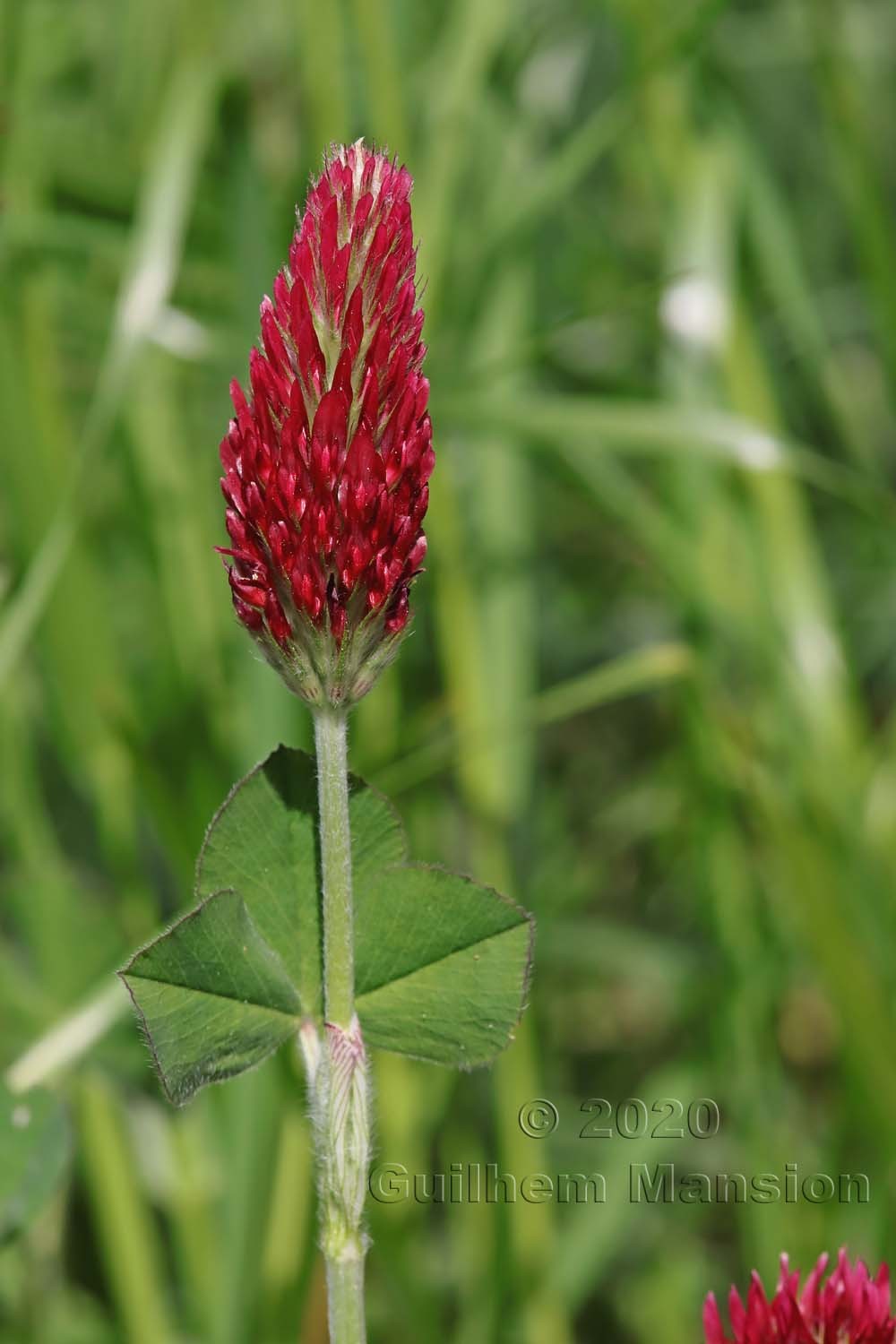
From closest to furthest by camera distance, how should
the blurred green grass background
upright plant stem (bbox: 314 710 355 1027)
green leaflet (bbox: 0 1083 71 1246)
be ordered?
upright plant stem (bbox: 314 710 355 1027) → green leaflet (bbox: 0 1083 71 1246) → the blurred green grass background

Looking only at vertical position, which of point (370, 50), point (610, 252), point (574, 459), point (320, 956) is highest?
point (610, 252)

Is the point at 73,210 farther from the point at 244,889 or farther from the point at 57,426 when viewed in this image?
the point at 244,889

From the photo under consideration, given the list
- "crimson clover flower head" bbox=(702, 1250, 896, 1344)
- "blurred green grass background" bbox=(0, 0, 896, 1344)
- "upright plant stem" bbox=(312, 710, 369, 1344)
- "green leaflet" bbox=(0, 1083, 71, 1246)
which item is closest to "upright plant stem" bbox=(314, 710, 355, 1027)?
"upright plant stem" bbox=(312, 710, 369, 1344)

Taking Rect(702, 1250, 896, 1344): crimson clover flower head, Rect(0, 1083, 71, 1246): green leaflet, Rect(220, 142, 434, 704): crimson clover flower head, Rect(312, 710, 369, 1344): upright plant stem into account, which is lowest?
Rect(702, 1250, 896, 1344): crimson clover flower head

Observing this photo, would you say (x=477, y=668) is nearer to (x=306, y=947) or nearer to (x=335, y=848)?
(x=306, y=947)

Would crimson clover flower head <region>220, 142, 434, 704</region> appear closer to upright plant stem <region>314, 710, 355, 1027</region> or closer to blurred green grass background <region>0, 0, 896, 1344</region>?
upright plant stem <region>314, 710, 355, 1027</region>

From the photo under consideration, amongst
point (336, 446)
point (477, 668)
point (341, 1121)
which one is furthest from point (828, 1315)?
point (477, 668)

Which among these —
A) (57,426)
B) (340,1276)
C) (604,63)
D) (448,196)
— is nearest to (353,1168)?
(340,1276)
